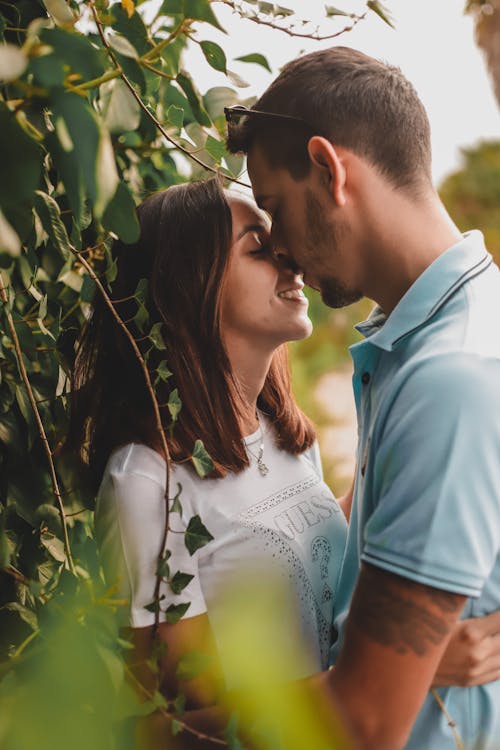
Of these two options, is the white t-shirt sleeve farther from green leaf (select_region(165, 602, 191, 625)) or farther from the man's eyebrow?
the man's eyebrow

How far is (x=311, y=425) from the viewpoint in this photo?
6.55 feet

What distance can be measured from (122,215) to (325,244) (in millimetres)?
753

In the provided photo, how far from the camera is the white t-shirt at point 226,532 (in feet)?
4.50

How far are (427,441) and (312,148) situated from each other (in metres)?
0.62

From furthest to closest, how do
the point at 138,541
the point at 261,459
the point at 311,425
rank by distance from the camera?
the point at 311,425, the point at 261,459, the point at 138,541

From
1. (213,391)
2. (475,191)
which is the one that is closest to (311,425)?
(213,391)

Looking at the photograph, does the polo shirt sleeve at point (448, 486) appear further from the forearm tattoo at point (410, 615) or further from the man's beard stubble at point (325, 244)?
the man's beard stubble at point (325, 244)

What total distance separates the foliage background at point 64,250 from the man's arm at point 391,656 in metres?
0.28

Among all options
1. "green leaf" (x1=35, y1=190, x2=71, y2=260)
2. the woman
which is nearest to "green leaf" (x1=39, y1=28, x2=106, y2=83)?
"green leaf" (x1=35, y1=190, x2=71, y2=260)

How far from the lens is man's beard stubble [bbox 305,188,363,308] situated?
1424mm

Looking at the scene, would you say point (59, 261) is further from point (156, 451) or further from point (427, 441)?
point (427, 441)

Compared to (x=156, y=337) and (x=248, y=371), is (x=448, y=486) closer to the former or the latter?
(x=156, y=337)

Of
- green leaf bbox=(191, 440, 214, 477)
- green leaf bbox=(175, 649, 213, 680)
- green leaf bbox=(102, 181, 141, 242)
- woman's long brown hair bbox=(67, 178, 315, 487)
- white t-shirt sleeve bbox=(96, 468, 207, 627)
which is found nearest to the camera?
green leaf bbox=(102, 181, 141, 242)

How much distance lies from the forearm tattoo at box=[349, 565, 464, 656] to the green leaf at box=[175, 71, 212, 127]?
2.55ft
